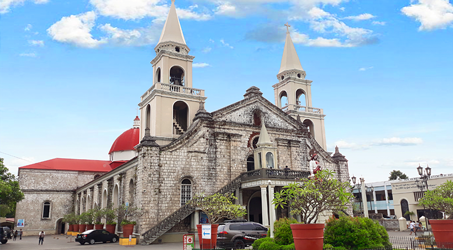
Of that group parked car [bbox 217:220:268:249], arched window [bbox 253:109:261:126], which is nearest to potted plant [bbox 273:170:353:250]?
parked car [bbox 217:220:268:249]

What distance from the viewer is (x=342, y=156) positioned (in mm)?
37094

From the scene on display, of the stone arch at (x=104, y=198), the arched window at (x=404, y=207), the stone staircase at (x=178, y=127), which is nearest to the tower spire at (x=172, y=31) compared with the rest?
the stone staircase at (x=178, y=127)

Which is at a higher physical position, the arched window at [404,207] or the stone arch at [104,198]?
the stone arch at [104,198]

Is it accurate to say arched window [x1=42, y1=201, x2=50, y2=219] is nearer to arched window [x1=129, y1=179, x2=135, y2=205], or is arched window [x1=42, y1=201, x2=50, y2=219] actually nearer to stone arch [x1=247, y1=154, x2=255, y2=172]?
arched window [x1=129, y1=179, x2=135, y2=205]

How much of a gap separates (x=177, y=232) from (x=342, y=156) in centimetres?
2002

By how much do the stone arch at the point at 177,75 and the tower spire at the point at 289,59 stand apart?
1329 centimetres

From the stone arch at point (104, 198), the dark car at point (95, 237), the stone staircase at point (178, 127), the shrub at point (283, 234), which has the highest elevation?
the stone staircase at point (178, 127)

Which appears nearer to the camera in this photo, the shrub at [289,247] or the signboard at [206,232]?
the shrub at [289,247]

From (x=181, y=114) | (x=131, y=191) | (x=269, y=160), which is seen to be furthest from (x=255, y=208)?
(x=181, y=114)

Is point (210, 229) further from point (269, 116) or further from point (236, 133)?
point (269, 116)

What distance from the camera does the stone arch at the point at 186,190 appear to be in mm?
27203

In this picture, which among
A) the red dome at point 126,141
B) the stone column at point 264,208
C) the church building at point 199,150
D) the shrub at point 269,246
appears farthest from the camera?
the red dome at point 126,141

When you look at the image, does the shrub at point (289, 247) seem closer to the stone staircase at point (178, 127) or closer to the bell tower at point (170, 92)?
the bell tower at point (170, 92)

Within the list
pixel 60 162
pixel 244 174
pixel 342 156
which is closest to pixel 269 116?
pixel 244 174
